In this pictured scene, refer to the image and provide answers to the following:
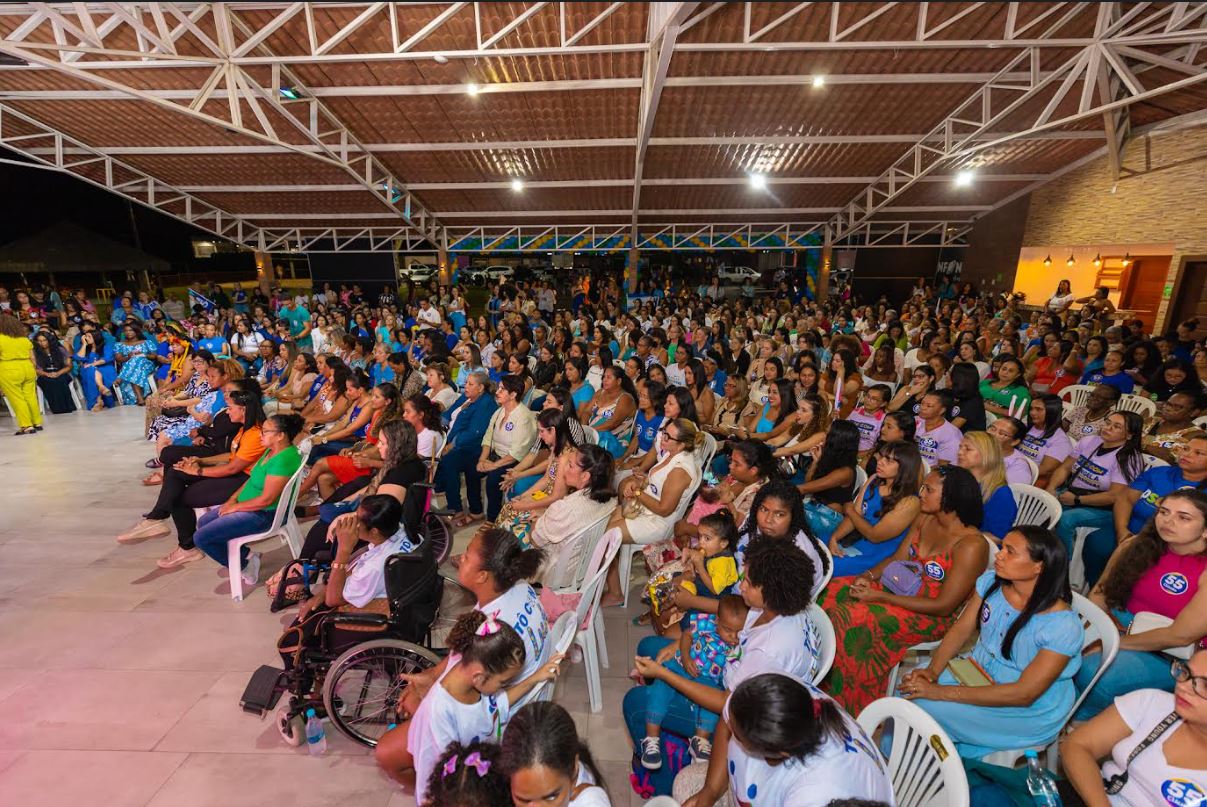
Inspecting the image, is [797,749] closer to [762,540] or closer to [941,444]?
[762,540]

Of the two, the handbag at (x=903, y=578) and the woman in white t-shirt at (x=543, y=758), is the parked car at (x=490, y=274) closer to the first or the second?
the handbag at (x=903, y=578)

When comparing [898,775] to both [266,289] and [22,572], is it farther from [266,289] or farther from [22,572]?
[266,289]

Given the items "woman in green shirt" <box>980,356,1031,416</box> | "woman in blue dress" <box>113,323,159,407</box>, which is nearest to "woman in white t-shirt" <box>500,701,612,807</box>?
"woman in green shirt" <box>980,356,1031,416</box>

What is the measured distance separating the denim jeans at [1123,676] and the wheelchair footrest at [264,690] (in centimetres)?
319

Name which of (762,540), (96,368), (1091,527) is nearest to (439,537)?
(762,540)

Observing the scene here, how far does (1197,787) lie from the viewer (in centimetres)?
139

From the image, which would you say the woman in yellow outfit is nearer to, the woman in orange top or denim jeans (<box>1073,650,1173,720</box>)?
the woman in orange top

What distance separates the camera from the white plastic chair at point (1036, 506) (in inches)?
115

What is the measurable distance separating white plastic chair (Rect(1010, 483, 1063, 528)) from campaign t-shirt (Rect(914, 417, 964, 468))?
382 mm

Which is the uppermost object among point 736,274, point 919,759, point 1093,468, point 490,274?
point 490,274

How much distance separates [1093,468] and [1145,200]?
9.17 m

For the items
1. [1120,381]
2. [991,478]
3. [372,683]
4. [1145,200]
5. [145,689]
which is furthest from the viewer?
[1145,200]

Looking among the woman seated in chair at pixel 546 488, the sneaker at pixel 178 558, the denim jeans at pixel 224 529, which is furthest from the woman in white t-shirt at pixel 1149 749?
the sneaker at pixel 178 558

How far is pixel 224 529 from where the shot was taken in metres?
3.30
